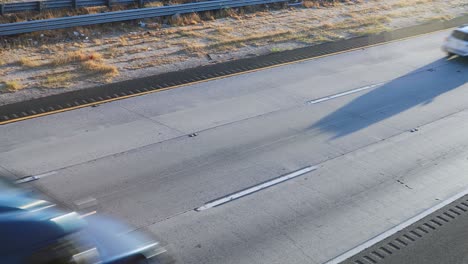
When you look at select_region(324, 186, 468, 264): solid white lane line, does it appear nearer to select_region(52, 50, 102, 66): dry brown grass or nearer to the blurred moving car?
the blurred moving car

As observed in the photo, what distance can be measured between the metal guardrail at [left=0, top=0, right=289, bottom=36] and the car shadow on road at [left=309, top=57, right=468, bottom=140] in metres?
9.48

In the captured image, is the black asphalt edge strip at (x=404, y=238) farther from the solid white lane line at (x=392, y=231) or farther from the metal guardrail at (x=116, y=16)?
the metal guardrail at (x=116, y=16)

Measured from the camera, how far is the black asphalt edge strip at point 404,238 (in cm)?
906

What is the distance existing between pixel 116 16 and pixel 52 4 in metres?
2.40

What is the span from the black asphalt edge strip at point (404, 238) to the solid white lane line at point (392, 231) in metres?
0.05

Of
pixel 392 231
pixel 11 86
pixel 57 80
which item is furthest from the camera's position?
pixel 57 80

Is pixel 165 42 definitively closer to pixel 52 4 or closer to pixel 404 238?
pixel 52 4

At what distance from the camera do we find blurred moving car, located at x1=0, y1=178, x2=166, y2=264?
4.30m

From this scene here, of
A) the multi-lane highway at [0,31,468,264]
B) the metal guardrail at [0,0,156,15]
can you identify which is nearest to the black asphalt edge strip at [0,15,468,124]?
the multi-lane highway at [0,31,468,264]

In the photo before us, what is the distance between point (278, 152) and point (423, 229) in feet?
12.1

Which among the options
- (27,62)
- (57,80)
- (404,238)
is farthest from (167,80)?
(404,238)

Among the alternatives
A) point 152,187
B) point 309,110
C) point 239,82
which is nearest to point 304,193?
point 152,187

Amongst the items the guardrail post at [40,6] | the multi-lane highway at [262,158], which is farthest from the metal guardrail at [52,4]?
the multi-lane highway at [262,158]

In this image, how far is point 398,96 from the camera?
1669 centimetres
